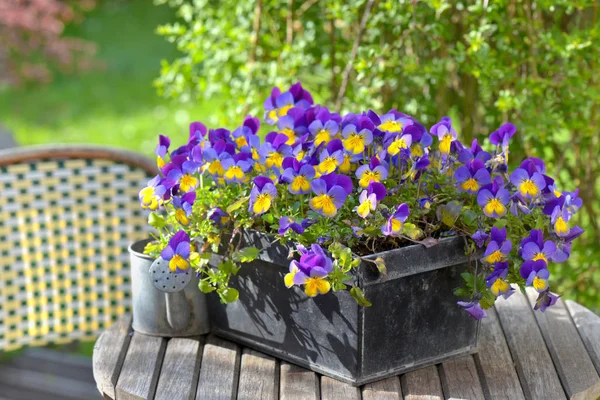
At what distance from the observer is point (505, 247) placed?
124cm

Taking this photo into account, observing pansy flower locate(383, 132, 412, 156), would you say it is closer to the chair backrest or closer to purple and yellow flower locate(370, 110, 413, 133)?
purple and yellow flower locate(370, 110, 413, 133)

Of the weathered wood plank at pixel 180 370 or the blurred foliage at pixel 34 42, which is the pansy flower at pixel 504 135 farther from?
the blurred foliage at pixel 34 42

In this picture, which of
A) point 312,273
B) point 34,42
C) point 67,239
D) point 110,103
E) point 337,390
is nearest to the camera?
point 312,273

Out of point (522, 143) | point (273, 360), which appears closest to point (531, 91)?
point (522, 143)

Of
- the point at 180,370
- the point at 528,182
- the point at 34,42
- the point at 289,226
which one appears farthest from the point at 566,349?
the point at 34,42

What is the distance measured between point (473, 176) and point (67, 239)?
1.26 meters

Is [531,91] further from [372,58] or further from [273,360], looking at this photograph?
[273,360]

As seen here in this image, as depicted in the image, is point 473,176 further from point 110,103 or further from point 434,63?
point 110,103

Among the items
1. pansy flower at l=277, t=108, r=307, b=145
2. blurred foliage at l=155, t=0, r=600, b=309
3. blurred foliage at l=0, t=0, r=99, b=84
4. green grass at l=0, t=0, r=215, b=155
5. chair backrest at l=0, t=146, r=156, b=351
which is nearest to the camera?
pansy flower at l=277, t=108, r=307, b=145

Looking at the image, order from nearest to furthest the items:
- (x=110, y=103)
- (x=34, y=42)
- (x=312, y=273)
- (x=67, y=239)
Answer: (x=312, y=273), (x=67, y=239), (x=110, y=103), (x=34, y=42)

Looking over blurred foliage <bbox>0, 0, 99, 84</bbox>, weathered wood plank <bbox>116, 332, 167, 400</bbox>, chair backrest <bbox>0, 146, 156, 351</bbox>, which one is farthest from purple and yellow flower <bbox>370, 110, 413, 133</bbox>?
blurred foliage <bbox>0, 0, 99, 84</bbox>

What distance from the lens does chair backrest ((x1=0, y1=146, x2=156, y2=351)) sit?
2.13 meters

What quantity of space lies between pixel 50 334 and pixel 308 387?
1.16 meters

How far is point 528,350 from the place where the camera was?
1434 millimetres
